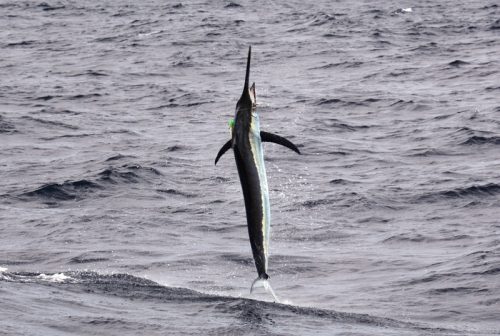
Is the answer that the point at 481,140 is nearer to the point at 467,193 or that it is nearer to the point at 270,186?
the point at 467,193

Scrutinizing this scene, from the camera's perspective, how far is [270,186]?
85.5 ft

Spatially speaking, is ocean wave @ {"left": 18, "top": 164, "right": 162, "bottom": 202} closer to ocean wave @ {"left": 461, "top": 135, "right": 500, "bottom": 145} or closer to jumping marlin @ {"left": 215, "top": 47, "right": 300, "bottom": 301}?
ocean wave @ {"left": 461, "top": 135, "right": 500, "bottom": 145}

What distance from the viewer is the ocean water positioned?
16156 millimetres

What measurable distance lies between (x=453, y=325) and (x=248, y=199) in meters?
10.1

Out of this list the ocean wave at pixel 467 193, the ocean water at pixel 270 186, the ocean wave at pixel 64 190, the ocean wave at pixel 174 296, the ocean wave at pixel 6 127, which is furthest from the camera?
the ocean wave at pixel 6 127

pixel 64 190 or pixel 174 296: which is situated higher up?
pixel 174 296

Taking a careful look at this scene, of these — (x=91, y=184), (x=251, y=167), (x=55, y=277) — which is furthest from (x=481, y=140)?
(x=251, y=167)

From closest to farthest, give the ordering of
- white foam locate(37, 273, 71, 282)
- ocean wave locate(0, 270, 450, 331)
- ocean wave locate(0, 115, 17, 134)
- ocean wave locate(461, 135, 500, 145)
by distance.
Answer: ocean wave locate(0, 270, 450, 331), white foam locate(37, 273, 71, 282), ocean wave locate(461, 135, 500, 145), ocean wave locate(0, 115, 17, 134)

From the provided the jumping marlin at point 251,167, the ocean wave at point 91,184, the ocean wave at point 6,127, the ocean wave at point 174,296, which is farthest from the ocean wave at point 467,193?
the jumping marlin at point 251,167

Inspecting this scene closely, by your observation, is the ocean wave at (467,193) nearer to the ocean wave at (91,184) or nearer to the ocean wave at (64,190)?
the ocean wave at (91,184)

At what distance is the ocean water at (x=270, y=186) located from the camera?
636 inches

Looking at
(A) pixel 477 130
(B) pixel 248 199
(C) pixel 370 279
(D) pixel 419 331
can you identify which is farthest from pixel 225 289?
(A) pixel 477 130

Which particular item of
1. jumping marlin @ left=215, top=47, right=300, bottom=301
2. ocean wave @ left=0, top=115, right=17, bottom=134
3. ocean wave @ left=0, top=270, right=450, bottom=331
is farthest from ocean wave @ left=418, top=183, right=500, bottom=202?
jumping marlin @ left=215, top=47, right=300, bottom=301

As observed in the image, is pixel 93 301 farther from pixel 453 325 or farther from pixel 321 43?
pixel 321 43
